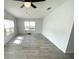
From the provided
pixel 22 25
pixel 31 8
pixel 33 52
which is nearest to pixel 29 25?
pixel 22 25

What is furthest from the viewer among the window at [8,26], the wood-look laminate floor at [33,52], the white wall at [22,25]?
the white wall at [22,25]

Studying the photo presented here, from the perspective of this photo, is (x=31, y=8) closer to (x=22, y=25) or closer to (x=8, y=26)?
(x=8, y=26)

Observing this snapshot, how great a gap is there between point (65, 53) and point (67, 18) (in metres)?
1.71

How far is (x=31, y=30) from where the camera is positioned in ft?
48.7

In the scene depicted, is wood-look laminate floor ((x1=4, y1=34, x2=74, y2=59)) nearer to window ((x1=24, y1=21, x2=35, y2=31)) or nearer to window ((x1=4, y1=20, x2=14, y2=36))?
window ((x1=4, y1=20, x2=14, y2=36))

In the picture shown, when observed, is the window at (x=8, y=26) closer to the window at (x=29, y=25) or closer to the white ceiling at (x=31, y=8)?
the white ceiling at (x=31, y=8)

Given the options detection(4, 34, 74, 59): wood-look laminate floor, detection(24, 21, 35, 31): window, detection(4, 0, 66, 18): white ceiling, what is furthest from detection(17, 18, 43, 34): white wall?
detection(4, 34, 74, 59): wood-look laminate floor

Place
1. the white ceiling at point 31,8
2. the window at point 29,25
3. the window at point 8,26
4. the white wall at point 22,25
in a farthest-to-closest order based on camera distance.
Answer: the window at point 29,25
the white wall at point 22,25
the window at point 8,26
the white ceiling at point 31,8

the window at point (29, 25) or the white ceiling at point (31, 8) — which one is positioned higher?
the white ceiling at point (31, 8)

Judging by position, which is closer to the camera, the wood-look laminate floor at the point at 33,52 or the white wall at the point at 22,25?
the wood-look laminate floor at the point at 33,52

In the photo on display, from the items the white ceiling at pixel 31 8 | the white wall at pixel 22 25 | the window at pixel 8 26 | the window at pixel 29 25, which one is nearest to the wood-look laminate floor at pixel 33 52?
the window at pixel 8 26

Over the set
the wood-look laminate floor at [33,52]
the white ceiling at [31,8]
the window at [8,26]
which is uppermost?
the white ceiling at [31,8]
